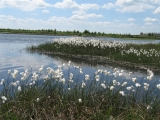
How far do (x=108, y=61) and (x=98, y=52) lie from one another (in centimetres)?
381

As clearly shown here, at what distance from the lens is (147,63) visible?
20906 mm

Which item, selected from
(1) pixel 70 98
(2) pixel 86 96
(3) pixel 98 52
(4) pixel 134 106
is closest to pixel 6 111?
(1) pixel 70 98

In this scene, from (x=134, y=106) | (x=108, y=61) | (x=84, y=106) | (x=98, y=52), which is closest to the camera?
(x=84, y=106)

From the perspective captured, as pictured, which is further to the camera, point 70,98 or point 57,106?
point 70,98

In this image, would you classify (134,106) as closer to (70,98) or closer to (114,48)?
(70,98)

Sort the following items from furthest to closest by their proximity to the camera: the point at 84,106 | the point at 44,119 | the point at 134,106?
the point at 134,106, the point at 84,106, the point at 44,119

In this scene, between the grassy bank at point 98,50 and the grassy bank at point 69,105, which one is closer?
the grassy bank at point 69,105

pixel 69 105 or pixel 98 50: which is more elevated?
pixel 69 105

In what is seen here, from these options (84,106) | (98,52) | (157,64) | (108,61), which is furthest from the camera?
(98,52)

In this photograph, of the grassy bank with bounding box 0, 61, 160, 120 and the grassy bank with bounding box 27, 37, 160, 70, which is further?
the grassy bank with bounding box 27, 37, 160, 70

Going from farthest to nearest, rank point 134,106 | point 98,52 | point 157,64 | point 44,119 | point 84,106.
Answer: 1. point 98,52
2. point 157,64
3. point 134,106
4. point 84,106
5. point 44,119

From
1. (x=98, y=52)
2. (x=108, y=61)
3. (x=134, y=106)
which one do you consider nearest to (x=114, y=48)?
(x=98, y=52)

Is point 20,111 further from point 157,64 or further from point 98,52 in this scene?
point 98,52

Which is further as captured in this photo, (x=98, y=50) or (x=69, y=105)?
(x=98, y=50)
